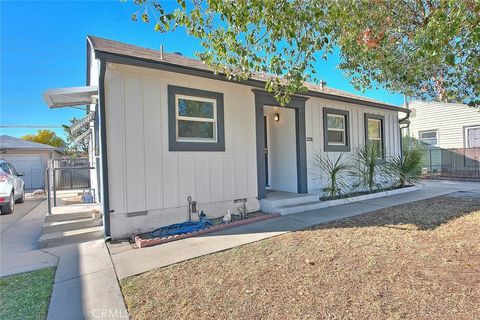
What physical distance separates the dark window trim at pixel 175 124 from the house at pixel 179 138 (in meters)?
0.02

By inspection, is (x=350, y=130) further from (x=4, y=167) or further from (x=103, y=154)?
(x=4, y=167)

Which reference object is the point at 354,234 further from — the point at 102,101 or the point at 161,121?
the point at 102,101

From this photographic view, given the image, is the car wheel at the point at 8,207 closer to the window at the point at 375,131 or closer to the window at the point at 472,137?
the window at the point at 375,131

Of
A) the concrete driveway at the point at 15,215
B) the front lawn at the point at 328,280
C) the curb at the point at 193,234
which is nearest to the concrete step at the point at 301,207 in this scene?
the curb at the point at 193,234

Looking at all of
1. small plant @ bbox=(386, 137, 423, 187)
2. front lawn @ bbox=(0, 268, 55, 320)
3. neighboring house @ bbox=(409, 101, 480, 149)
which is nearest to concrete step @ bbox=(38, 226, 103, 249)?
front lawn @ bbox=(0, 268, 55, 320)

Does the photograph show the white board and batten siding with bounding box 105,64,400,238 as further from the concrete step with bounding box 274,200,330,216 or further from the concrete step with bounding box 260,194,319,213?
the concrete step with bounding box 274,200,330,216

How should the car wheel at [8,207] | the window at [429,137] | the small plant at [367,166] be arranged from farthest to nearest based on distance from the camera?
the window at [429,137] → the small plant at [367,166] → the car wheel at [8,207]

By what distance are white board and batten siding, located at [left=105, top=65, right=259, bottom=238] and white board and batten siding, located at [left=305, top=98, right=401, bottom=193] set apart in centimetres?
256

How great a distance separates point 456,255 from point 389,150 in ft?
24.7

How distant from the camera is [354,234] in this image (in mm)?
4695

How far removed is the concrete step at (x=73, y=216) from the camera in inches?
221

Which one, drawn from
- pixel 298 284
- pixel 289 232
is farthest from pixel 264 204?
pixel 298 284

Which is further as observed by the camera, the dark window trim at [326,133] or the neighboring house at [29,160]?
the neighboring house at [29,160]

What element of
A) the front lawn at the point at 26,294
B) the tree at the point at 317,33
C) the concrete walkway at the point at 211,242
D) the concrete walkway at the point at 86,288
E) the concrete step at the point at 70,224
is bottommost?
the front lawn at the point at 26,294
